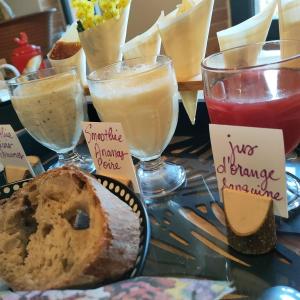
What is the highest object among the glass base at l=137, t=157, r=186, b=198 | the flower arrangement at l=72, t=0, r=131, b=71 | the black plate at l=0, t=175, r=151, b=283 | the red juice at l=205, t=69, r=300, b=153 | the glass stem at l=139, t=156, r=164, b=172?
the flower arrangement at l=72, t=0, r=131, b=71

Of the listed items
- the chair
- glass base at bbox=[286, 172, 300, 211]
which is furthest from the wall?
glass base at bbox=[286, 172, 300, 211]

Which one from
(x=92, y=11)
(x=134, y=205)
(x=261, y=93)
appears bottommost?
(x=134, y=205)

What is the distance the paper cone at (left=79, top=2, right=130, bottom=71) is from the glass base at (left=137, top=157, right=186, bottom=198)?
0.24m

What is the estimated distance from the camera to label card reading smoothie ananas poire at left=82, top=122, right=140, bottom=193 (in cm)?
71

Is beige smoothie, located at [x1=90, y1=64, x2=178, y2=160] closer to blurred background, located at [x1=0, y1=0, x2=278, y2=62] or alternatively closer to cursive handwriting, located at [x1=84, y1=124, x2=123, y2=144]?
cursive handwriting, located at [x1=84, y1=124, x2=123, y2=144]

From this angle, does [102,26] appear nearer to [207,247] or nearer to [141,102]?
[141,102]

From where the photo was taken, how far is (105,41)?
834mm

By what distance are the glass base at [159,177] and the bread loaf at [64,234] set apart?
0.78 feet

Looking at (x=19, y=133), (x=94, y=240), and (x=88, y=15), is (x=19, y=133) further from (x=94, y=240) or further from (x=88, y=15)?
(x=94, y=240)

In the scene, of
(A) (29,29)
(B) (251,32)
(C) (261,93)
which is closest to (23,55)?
(A) (29,29)

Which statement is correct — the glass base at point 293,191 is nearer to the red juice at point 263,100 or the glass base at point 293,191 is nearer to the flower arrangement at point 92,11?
the red juice at point 263,100

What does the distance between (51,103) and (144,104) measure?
242 millimetres

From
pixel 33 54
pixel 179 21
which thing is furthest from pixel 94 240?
pixel 33 54

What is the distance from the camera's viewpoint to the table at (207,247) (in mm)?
532
